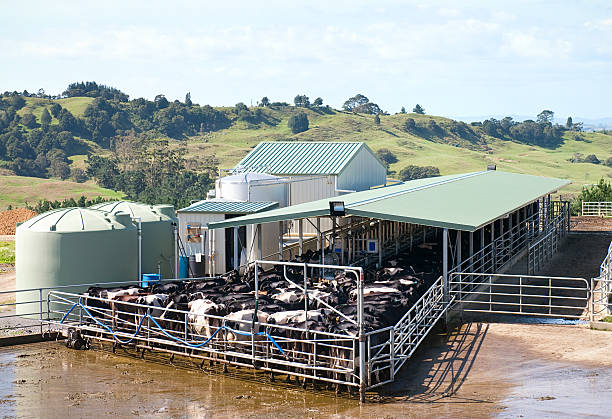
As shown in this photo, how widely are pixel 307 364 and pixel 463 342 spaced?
14.9ft

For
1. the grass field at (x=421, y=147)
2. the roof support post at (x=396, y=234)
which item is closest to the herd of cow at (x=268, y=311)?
the roof support post at (x=396, y=234)

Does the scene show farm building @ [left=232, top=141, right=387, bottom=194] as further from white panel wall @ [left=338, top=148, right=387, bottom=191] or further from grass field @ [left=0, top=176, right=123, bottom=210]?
grass field @ [left=0, top=176, right=123, bottom=210]

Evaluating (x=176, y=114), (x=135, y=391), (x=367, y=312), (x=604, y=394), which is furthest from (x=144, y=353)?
(x=176, y=114)

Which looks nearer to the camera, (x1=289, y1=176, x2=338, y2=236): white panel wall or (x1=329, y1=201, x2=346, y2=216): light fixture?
(x1=329, y1=201, x2=346, y2=216): light fixture

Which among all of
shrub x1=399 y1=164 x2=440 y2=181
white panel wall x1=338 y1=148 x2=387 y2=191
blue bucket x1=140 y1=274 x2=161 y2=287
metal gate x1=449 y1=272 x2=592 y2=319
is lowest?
metal gate x1=449 y1=272 x2=592 y2=319

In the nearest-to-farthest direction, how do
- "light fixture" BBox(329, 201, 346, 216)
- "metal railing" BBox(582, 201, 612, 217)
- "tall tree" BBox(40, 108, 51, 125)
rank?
"light fixture" BBox(329, 201, 346, 216) < "metal railing" BBox(582, 201, 612, 217) < "tall tree" BBox(40, 108, 51, 125)

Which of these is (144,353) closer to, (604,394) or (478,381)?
(478,381)

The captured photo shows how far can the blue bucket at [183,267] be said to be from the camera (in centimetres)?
2667

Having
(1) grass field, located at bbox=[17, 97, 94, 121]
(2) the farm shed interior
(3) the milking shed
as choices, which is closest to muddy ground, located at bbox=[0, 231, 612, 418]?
(2) the farm shed interior

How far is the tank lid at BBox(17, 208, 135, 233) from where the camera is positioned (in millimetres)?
23266

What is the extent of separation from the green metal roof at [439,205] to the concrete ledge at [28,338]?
5.13 metres

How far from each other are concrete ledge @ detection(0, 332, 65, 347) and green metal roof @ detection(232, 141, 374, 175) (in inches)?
580

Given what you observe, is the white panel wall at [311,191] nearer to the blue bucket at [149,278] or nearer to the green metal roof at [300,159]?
the green metal roof at [300,159]

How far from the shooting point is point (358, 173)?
3628 centimetres
